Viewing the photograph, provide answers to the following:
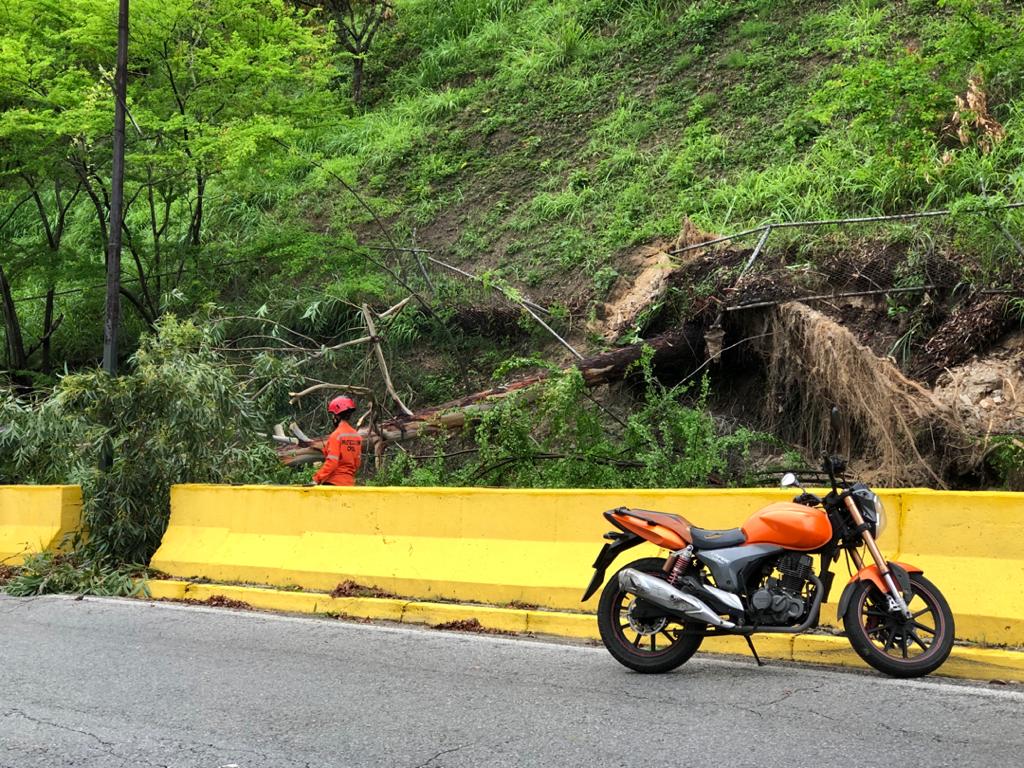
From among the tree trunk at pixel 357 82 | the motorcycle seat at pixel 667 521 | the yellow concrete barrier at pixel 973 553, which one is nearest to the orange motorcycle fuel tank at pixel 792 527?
the motorcycle seat at pixel 667 521

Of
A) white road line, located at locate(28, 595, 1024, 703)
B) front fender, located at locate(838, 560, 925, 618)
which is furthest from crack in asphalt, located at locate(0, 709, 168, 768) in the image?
front fender, located at locate(838, 560, 925, 618)

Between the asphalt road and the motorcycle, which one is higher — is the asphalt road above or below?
below

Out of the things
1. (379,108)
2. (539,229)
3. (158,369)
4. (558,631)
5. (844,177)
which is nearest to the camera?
(558,631)

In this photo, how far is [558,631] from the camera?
8148 mm

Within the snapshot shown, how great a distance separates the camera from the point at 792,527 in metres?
6.36

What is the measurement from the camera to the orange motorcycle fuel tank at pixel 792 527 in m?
6.34

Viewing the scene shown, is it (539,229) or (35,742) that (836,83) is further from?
(35,742)

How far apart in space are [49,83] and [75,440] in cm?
830

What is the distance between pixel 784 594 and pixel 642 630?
92cm

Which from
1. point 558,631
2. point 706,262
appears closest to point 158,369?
point 558,631

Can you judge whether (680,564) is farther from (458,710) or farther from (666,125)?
(666,125)

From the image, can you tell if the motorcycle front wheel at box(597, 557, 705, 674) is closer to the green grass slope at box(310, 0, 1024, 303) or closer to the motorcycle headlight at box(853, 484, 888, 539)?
the motorcycle headlight at box(853, 484, 888, 539)

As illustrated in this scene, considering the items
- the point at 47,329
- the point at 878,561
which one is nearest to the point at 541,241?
the point at 47,329

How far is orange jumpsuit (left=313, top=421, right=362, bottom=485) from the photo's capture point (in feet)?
38.1
